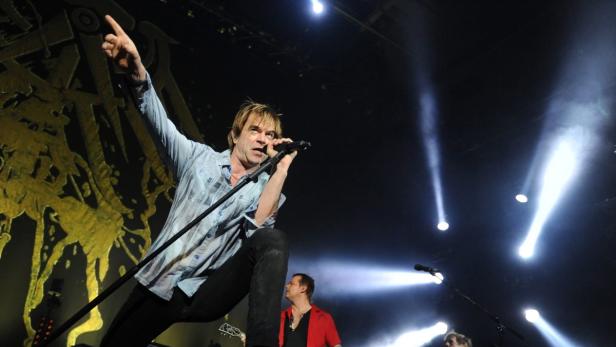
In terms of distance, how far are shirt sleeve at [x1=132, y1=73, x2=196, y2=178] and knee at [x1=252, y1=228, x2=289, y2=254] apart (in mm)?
649

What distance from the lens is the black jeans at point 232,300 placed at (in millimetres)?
1223

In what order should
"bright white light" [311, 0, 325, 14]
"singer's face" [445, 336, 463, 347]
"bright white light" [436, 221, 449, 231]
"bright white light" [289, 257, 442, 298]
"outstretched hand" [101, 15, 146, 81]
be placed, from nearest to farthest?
"outstretched hand" [101, 15, 146, 81] < "singer's face" [445, 336, 463, 347] < "bright white light" [311, 0, 325, 14] < "bright white light" [289, 257, 442, 298] < "bright white light" [436, 221, 449, 231]

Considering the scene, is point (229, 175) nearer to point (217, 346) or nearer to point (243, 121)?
point (243, 121)

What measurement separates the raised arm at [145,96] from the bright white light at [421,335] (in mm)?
6917

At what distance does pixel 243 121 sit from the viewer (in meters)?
2.17

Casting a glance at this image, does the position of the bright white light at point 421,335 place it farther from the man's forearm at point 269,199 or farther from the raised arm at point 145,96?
the raised arm at point 145,96

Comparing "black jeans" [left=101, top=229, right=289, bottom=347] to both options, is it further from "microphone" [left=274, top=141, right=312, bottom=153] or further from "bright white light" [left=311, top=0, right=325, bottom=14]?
"bright white light" [left=311, top=0, right=325, bottom=14]

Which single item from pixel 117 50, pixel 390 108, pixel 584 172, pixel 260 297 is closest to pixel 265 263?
pixel 260 297

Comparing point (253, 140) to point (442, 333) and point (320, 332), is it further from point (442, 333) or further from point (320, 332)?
point (442, 333)

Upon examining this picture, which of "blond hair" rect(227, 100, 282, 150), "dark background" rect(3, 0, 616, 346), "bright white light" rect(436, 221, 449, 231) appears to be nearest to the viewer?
"blond hair" rect(227, 100, 282, 150)

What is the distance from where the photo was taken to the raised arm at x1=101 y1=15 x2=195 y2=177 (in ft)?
4.82

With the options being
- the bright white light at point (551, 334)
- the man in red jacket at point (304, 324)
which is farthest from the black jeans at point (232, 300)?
the bright white light at point (551, 334)

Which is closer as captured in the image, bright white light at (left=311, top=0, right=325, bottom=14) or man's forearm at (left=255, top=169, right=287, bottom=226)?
man's forearm at (left=255, top=169, right=287, bottom=226)

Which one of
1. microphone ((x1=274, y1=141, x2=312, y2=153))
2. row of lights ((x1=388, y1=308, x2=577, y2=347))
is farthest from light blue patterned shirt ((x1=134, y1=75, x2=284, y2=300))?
row of lights ((x1=388, y1=308, x2=577, y2=347))
